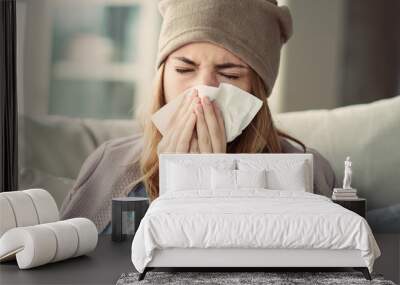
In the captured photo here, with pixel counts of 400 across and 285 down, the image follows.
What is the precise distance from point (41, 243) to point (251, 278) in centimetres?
134

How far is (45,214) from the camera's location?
5.20 metres

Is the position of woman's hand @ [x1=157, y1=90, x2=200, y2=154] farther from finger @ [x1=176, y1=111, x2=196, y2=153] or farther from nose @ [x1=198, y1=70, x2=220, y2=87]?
nose @ [x1=198, y1=70, x2=220, y2=87]

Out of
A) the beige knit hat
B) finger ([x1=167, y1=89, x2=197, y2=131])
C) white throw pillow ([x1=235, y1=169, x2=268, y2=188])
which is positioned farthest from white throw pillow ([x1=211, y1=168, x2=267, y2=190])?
the beige knit hat

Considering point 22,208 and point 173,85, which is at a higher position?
point 173,85

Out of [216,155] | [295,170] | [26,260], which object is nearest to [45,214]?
[26,260]

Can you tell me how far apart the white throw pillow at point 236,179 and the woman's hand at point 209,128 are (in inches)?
17.3

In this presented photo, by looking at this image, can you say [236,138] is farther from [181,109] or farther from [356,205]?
[356,205]

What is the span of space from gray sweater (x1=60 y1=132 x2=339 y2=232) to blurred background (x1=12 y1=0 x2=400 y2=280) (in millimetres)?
74

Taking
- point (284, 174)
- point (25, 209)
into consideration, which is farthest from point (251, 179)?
point (25, 209)

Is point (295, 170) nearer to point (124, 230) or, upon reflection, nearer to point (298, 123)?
point (298, 123)

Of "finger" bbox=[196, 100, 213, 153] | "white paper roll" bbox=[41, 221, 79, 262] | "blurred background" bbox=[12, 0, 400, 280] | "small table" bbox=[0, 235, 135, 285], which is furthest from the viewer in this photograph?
"blurred background" bbox=[12, 0, 400, 280]

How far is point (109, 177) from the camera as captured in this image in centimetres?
618

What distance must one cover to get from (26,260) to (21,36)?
7.72ft

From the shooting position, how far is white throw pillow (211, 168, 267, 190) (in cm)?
548
